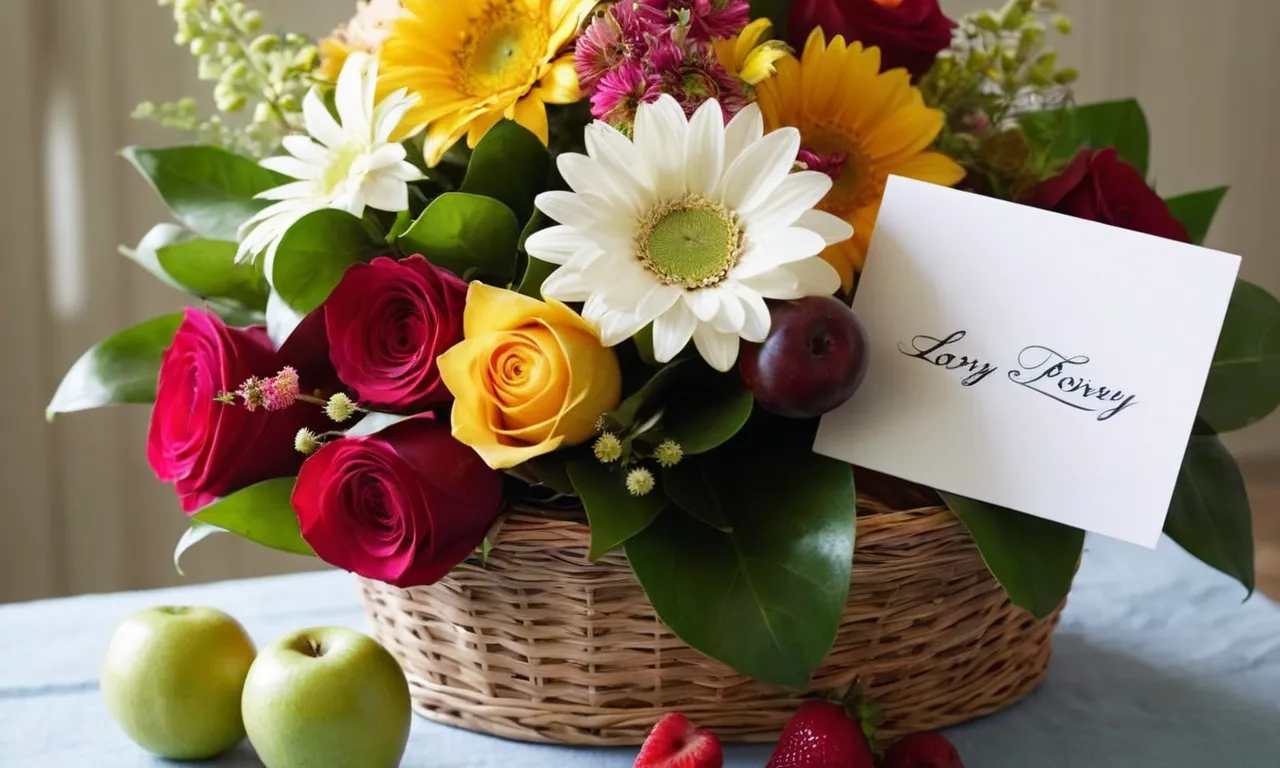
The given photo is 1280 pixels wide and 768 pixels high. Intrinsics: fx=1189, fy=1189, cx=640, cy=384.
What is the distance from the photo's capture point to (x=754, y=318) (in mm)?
559

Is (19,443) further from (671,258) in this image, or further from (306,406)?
(671,258)

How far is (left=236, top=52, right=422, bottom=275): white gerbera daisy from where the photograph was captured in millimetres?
654

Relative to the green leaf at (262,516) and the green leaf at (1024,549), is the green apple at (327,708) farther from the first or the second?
the green leaf at (1024,549)

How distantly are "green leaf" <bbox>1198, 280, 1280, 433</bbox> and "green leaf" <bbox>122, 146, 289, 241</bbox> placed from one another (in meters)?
0.63

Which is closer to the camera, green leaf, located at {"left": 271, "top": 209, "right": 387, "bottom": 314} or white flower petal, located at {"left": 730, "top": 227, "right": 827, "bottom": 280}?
white flower petal, located at {"left": 730, "top": 227, "right": 827, "bottom": 280}

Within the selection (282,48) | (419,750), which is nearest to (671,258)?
(419,750)

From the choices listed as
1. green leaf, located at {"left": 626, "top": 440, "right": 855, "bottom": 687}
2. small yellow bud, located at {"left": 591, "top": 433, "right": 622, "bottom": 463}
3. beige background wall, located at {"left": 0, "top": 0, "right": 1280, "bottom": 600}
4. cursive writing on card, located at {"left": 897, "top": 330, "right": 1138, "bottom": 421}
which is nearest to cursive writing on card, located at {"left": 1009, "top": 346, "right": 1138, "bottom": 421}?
cursive writing on card, located at {"left": 897, "top": 330, "right": 1138, "bottom": 421}

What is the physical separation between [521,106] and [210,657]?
0.36 meters

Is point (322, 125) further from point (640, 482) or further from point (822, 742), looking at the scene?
point (822, 742)

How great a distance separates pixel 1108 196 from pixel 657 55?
11.2 inches

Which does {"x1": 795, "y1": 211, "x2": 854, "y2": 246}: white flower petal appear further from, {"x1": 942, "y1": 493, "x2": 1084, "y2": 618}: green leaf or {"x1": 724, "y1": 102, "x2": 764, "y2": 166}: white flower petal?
{"x1": 942, "y1": 493, "x2": 1084, "y2": 618}: green leaf

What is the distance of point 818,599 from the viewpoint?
573 mm

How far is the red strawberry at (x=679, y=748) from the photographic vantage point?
0.56 meters

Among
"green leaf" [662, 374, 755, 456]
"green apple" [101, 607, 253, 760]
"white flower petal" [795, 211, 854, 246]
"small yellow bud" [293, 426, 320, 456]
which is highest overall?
"white flower petal" [795, 211, 854, 246]
